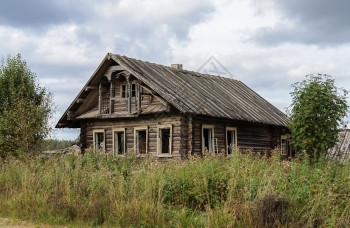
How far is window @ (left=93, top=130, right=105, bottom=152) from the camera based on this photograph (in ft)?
81.9

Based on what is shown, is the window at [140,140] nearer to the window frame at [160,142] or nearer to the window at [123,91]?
the window frame at [160,142]

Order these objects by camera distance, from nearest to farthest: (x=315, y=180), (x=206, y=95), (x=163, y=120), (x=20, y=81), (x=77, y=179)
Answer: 1. (x=315, y=180)
2. (x=77, y=179)
3. (x=163, y=120)
4. (x=206, y=95)
5. (x=20, y=81)

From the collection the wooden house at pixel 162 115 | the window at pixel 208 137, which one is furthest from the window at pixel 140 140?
the window at pixel 208 137

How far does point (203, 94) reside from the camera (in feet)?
79.2

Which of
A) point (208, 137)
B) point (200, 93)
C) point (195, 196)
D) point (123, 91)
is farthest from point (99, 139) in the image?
point (195, 196)

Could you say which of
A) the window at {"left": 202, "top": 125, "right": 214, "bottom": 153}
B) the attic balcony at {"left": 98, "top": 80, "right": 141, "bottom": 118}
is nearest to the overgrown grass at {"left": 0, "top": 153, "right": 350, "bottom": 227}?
the window at {"left": 202, "top": 125, "right": 214, "bottom": 153}

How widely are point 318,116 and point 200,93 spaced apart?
6.31 meters

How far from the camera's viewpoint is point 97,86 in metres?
24.8

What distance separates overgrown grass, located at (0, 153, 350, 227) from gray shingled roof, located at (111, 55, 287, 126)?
8.98 metres

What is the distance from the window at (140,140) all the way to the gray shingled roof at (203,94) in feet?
8.18

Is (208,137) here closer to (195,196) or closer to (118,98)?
(118,98)

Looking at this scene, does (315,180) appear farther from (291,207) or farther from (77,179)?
(77,179)

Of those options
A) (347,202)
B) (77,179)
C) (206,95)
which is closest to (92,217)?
(77,179)

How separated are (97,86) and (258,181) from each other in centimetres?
1640
